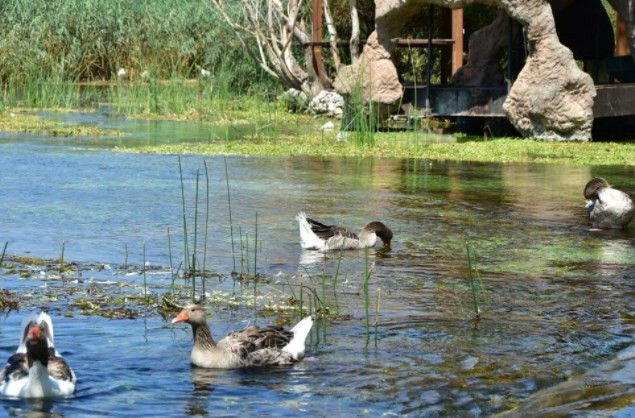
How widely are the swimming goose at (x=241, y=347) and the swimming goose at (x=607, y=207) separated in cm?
584

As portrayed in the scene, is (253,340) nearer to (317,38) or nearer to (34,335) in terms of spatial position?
(34,335)

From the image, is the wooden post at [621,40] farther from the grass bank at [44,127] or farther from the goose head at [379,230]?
the goose head at [379,230]

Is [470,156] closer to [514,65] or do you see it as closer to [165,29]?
[514,65]

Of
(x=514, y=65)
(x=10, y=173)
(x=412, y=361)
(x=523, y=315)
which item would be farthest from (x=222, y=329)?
(x=514, y=65)

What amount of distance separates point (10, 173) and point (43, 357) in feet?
34.0

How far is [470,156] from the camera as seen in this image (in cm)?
1992

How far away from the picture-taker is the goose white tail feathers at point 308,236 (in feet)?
38.3

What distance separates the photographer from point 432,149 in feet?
67.3

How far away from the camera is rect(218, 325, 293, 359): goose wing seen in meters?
8.01

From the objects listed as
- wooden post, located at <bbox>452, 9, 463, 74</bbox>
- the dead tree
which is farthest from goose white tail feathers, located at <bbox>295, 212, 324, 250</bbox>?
wooden post, located at <bbox>452, 9, 463, 74</bbox>

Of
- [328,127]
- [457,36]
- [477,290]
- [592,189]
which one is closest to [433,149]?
[328,127]

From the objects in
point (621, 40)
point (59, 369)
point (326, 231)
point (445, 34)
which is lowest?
point (59, 369)

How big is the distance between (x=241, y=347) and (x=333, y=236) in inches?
151

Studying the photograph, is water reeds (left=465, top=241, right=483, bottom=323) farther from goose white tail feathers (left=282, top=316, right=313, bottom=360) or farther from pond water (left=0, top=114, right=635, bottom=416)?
goose white tail feathers (left=282, top=316, right=313, bottom=360)
